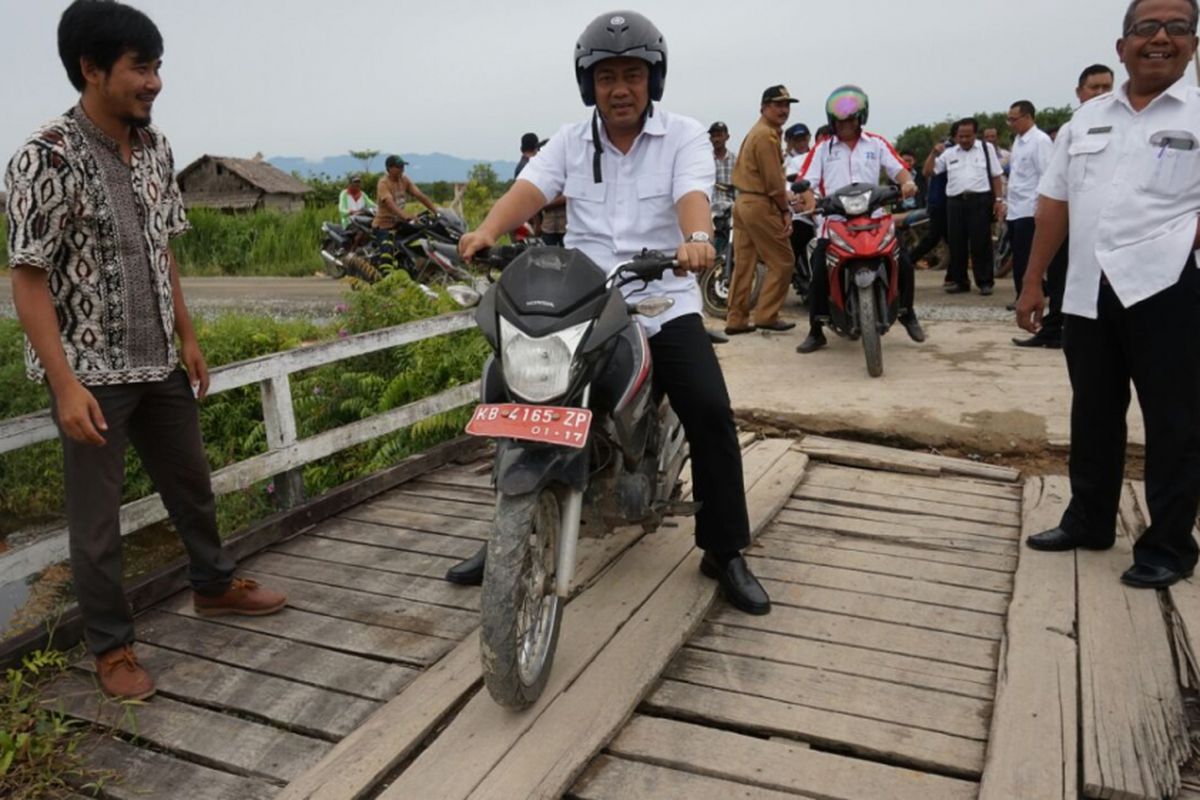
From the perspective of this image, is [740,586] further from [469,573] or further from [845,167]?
[845,167]

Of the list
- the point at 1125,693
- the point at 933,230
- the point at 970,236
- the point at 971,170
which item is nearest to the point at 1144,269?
the point at 1125,693

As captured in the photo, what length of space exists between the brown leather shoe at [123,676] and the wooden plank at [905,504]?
A: 2.75m

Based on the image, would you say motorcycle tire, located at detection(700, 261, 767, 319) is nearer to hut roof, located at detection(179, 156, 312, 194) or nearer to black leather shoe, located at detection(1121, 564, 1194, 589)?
black leather shoe, located at detection(1121, 564, 1194, 589)

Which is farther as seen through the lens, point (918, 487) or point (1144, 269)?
point (918, 487)

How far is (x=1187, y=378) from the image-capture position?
3209 millimetres

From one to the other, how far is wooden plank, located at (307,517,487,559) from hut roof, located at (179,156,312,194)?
104ft

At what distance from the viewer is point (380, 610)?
3.34 metres

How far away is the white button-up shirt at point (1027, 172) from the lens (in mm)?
8109

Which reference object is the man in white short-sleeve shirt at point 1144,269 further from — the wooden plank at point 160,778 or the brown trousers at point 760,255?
the brown trousers at point 760,255

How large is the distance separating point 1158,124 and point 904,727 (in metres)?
2.12

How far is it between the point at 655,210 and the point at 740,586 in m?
1.29

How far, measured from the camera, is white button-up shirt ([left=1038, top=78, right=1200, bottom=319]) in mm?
3143

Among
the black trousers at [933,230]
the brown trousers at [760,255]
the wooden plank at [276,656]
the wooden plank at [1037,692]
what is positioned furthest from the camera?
the black trousers at [933,230]

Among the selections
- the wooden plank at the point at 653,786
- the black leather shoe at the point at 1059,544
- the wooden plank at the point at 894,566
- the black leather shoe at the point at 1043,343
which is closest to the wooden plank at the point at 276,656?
the wooden plank at the point at 653,786
